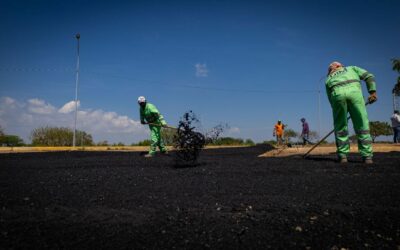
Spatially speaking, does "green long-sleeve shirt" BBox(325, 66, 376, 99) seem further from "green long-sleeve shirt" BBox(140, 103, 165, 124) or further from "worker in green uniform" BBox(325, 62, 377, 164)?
"green long-sleeve shirt" BBox(140, 103, 165, 124)

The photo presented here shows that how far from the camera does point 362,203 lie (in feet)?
9.56

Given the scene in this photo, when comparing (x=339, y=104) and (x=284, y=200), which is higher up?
(x=339, y=104)

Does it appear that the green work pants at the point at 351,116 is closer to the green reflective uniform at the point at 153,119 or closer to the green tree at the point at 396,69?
the green reflective uniform at the point at 153,119

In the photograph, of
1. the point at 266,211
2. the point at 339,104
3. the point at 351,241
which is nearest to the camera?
the point at 351,241

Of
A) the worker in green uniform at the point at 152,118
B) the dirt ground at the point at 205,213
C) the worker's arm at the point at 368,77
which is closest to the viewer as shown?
the dirt ground at the point at 205,213

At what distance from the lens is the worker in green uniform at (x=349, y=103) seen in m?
5.84

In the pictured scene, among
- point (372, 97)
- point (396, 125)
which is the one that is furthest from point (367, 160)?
point (396, 125)

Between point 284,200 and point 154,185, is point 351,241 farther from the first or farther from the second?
point 154,185

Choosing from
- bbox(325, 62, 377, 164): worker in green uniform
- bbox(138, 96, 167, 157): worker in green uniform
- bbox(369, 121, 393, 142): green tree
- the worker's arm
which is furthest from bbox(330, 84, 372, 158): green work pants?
bbox(369, 121, 393, 142): green tree

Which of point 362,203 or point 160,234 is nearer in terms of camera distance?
point 160,234

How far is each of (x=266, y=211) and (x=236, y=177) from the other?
1819 millimetres

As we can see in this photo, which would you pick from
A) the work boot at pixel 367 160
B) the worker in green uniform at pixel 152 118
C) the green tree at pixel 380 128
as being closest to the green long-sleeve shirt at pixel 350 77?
the work boot at pixel 367 160

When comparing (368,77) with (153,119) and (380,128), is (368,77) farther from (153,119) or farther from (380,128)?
(380,128)

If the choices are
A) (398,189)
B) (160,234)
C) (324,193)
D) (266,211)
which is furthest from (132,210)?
(398,189)
